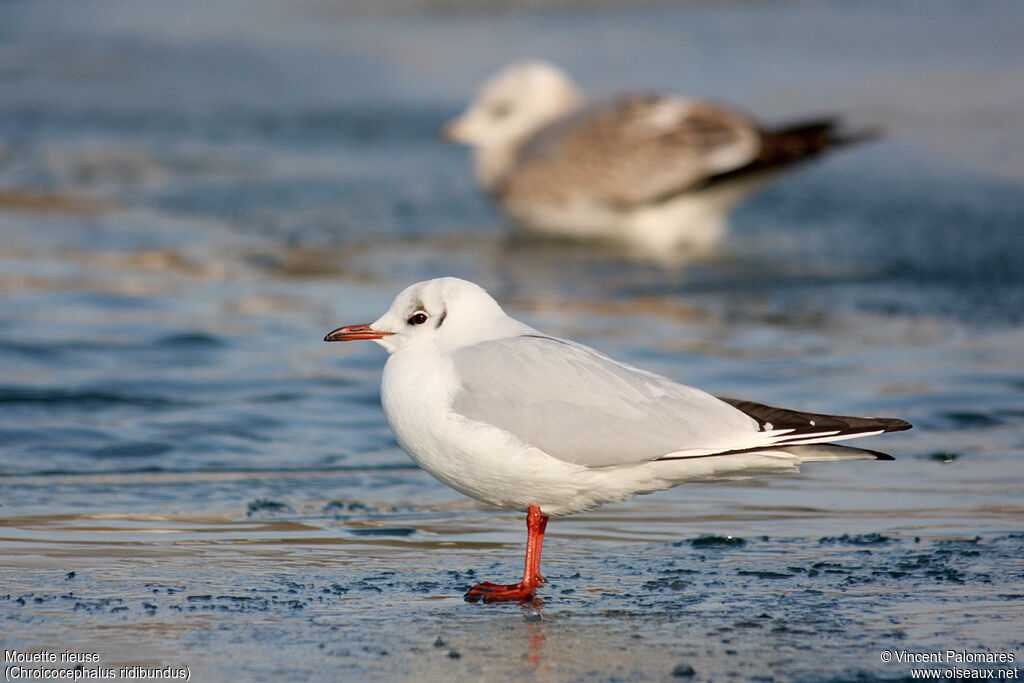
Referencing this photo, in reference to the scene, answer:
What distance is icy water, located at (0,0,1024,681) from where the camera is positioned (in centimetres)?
376

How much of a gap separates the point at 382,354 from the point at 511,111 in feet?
14.8

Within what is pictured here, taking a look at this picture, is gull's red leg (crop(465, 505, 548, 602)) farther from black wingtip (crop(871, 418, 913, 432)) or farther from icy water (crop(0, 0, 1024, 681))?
black wingtip (crop(871, 418, 913, 432))

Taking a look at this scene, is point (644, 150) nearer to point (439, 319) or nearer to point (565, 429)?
point (439, 319)

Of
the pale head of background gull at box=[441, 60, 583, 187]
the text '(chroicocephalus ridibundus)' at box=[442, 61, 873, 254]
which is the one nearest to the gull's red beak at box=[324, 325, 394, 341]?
the text '(chroicocephalus ridibundus)' at box=[442, 61, 873, 254]

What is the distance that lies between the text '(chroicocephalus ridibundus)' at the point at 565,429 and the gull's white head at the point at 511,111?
7.25 metres

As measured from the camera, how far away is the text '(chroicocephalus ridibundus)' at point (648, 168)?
34.0 ft

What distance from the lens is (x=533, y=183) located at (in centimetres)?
1066

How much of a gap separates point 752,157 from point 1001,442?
472cm

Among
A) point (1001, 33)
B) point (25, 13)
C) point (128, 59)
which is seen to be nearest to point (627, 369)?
point (1001, 33)

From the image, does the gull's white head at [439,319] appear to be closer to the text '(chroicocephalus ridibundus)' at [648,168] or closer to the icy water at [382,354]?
the icy water at [382,354]

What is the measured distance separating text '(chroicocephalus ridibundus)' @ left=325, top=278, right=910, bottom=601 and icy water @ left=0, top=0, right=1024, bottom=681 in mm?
260

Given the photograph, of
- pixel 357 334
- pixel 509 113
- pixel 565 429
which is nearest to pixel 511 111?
pixel 509 113

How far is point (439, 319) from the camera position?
4.52 m

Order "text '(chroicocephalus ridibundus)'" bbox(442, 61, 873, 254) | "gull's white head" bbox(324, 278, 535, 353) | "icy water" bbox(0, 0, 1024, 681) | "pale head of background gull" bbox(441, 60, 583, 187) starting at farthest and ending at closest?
"pale head of background gull" bbox(441, 60, 583, 187) → "text '(chroicocephalus ridibundus)'" bbox(442, 61, 873, 254) → "gull's white head" bbox(324, 278, 535, 353) → "icy water" bbox(0, 0, 1024, 681)
